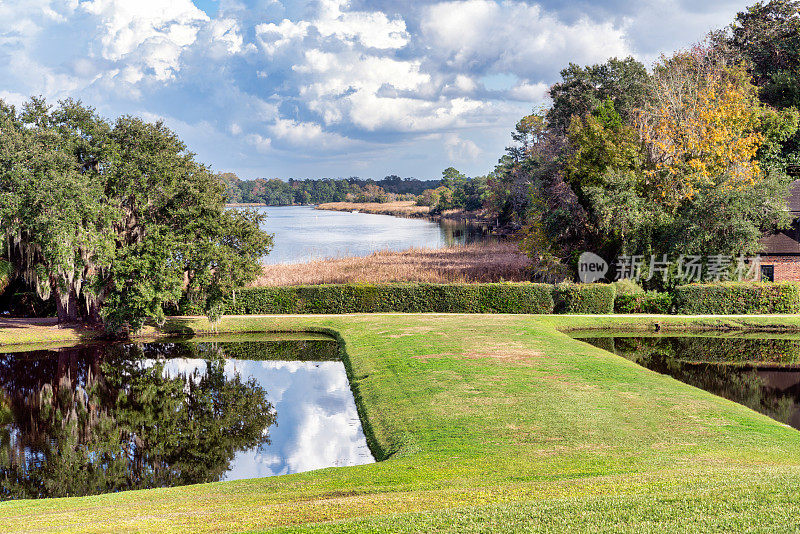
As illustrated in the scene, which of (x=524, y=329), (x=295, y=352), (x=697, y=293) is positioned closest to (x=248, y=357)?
(x=295, y=352)

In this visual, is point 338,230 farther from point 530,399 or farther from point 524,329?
point 530,399

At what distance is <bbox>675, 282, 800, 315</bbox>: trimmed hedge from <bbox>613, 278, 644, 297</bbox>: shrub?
2.10 metres

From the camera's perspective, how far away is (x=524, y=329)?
2725 cm

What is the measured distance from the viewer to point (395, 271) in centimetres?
4034

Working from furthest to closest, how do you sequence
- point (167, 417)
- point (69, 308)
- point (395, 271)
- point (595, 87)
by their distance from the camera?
point (595, 87), point (395, 271), point (69, 308), point (167, 417)

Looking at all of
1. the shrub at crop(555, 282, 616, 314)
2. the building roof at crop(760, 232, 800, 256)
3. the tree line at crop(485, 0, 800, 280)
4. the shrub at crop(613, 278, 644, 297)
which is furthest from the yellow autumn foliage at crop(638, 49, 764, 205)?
the shrub at crop(555, 282, 616, 314)

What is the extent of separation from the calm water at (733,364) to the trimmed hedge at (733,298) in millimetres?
4422

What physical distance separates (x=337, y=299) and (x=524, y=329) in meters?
10.6

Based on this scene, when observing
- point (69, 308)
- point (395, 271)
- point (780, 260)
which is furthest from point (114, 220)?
point (780, 260)

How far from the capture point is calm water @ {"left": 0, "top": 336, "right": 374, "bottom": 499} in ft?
47.1

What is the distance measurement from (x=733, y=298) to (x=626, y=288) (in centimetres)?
533

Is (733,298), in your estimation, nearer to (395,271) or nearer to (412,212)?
(395,271)

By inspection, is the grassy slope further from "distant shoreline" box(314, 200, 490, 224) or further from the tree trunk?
"distant shoreline" box(314, 200, 490, 224)

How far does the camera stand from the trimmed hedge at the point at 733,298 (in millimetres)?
31766
